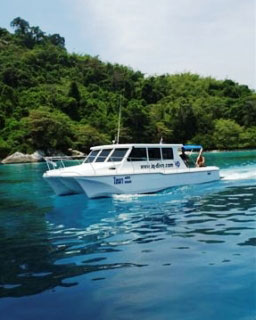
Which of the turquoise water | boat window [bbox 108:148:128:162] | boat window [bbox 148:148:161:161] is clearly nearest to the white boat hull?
boat window [bbox 148:148:161:161]

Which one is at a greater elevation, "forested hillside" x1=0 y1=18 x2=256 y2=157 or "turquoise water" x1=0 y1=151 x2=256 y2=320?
"forested hillside" x1=0 y1=18 x2=256 y2=157

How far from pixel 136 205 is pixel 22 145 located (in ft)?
187

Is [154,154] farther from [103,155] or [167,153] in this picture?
[103,155]

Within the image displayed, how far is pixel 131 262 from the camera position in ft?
26.8

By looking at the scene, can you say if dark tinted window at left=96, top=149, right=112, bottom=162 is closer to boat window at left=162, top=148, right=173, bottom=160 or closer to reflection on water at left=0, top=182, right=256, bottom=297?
reflection on water at left=0, top=182, right=256, bottom=297

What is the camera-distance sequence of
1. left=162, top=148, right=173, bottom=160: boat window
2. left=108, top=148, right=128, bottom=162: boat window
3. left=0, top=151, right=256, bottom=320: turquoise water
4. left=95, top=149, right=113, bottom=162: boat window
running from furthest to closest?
1. left=162, top=148, right=173, bottom=160: boat window
2. left=95, top=149, right=113, bottom=162: boat window
3. left=108, top=148, right=128, bottom=162: boat window
4. left=0, top=151, right=256, bottom=320: turquoise water

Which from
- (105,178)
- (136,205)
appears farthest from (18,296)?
(105,178)

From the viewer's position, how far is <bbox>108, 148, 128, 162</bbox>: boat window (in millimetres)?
18750

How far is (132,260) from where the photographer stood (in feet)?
27.2

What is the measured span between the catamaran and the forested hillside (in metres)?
51.9

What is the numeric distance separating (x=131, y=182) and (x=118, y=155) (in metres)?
1.47

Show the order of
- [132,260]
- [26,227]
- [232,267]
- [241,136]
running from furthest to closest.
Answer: [241,136] → [26,227] → [132,260] → [232,267]

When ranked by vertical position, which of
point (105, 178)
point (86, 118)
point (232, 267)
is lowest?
point (232, 267)

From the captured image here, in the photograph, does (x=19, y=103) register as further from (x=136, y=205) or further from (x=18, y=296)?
(x=18, y=296)
